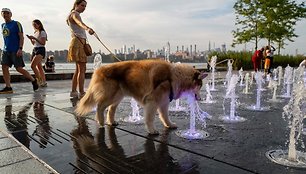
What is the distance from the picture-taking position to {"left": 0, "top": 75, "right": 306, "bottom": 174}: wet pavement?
299cm

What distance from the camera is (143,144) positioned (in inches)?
147

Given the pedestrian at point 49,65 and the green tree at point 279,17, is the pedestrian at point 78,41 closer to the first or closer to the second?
the pedestrian at point 49,65

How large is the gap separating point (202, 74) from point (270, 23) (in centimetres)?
2816

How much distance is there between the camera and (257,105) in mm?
6934

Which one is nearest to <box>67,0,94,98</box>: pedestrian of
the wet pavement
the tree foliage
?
the wet pavement

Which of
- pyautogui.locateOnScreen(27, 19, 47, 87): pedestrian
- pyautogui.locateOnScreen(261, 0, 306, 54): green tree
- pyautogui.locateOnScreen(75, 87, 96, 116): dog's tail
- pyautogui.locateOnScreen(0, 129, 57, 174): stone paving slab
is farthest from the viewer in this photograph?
pyautogui.locateOnScreen(261, 0, 306, 54): green tree

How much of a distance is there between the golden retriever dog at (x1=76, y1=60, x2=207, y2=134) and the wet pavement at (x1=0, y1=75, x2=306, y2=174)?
341 mm

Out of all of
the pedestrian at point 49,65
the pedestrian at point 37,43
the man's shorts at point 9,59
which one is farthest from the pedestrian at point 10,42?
the pedestrian at point 49,65

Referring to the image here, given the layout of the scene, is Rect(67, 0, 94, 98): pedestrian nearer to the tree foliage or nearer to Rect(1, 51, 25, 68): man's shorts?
Rect(1, 51, 25, 68): man's shorts

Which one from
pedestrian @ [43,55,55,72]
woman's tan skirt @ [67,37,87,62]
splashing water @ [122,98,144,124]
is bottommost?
splashing water @ [122,98,144,124]

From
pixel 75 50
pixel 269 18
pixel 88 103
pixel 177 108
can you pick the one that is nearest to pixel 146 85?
pixel 88 103

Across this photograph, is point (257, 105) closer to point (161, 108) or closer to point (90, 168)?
point (161, 108)

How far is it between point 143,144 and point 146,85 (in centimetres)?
101

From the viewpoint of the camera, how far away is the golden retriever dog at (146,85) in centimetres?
430
